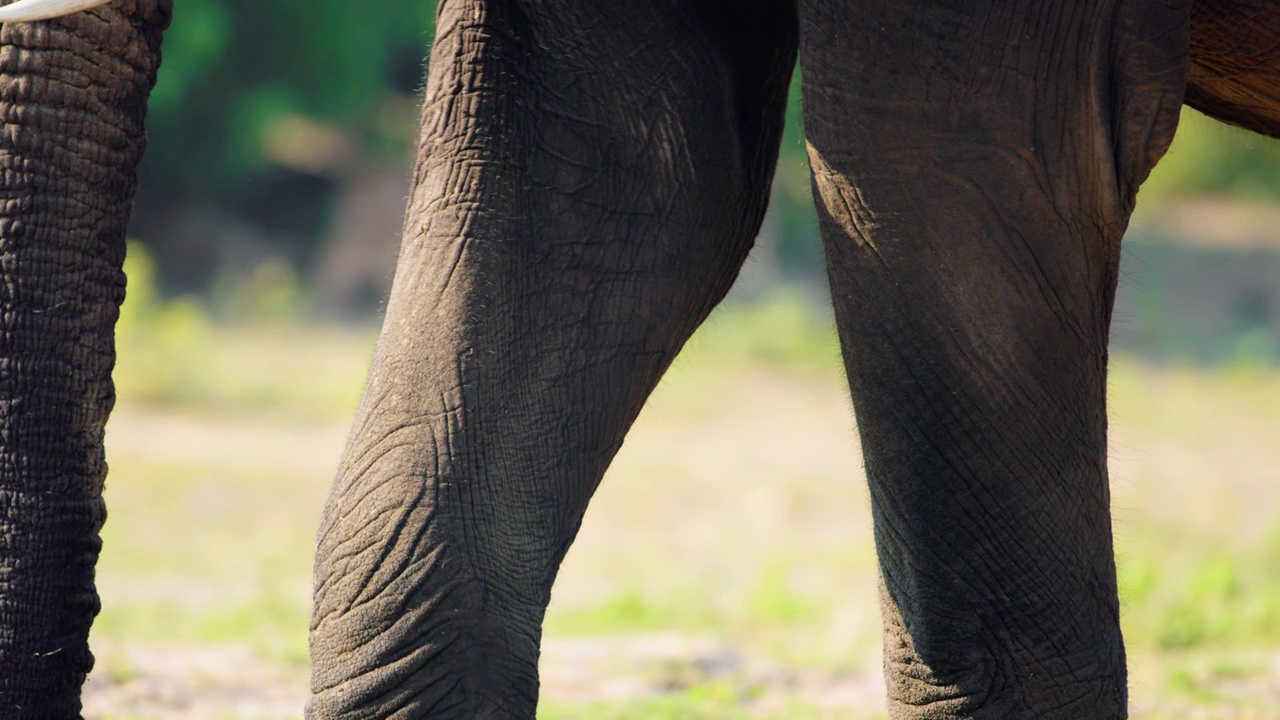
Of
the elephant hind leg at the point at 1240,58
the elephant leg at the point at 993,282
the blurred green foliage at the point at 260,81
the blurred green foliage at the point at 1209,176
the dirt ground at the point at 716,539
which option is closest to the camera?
the elephant leg at the point at 993,282

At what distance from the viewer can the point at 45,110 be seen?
203 cm

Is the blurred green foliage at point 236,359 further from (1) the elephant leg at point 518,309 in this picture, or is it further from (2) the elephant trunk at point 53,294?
(2) the elephant trunk at point 53,294

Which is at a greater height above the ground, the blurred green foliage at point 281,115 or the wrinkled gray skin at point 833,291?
the blurred green foliage at point 281,115

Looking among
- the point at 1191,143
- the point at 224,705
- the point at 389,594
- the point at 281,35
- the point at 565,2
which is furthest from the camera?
the point at 1191,143

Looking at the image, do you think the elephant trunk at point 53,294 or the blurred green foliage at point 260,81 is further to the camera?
the blurred green foliage at point 260,81

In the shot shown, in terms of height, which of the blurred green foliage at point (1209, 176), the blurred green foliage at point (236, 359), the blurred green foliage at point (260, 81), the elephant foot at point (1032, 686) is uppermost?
the blurred green foliage at point (1209, 176)

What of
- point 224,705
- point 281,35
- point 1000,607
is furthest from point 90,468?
point 281,35

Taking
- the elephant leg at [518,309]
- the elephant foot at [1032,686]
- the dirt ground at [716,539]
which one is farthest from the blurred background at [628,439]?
the elephant foot at [1032,686]

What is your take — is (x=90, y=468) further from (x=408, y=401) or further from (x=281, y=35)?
(x=281, y=35)

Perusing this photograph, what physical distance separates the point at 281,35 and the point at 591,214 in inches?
450

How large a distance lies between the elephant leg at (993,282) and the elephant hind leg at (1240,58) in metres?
0.18

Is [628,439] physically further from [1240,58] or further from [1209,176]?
[1209,176]

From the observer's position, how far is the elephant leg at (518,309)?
86.4 inches

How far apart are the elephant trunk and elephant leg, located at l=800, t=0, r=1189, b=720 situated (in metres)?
0.89
